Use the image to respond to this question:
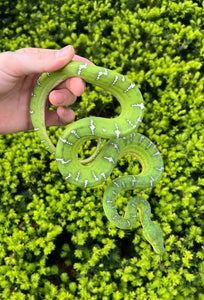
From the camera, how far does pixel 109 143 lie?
237 cm

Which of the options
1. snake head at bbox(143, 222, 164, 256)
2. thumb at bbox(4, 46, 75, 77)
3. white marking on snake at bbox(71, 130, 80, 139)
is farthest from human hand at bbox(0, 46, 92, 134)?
snake head at bbox(143, 222, 164, 256)

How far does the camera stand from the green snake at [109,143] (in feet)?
6.68

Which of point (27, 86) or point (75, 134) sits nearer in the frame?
point (75, 134)

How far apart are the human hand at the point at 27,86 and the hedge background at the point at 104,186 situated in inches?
20.1

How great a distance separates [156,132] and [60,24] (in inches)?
98.1

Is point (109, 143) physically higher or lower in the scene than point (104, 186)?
higher

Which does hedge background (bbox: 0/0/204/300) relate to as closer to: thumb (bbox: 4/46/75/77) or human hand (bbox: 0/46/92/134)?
human hand (bbox: 0/46/92/134)

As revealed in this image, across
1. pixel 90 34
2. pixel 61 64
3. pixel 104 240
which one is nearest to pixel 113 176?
pixel 104 240

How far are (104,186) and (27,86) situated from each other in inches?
57.3

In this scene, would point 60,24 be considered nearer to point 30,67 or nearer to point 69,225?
point 30,67

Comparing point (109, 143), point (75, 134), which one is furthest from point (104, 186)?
point (75, 134)

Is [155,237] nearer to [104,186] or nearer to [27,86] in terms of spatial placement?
[104,186]

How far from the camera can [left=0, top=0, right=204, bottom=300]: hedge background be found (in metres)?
2.49

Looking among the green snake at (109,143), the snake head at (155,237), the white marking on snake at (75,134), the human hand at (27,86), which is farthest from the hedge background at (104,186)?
the white marking on snake at (75,134)
